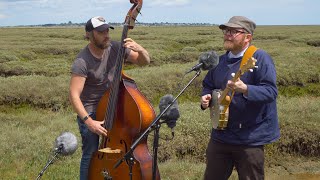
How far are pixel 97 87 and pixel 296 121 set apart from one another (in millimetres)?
6453

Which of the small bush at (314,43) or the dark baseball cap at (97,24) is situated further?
the small bush at (314,43)

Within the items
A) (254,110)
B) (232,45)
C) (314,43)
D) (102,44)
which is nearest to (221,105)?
(254,110)

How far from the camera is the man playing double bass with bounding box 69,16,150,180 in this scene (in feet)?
14.9

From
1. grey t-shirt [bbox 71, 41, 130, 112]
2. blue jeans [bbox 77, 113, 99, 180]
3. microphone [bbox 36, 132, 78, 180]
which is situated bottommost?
blue jeans [bbox 77, 113, 99, 180]

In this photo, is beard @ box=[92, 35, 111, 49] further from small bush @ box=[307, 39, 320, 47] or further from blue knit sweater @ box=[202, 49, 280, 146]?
small bush @ box=[307, 39, 320, 47]

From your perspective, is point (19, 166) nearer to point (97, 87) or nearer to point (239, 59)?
point (97, 87)

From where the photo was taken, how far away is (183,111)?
10758 mm

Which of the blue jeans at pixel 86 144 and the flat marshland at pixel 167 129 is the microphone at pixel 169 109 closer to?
the blue jeans at pixel 86 144

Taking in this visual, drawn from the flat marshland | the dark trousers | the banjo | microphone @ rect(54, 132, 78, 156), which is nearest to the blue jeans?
microphone @ rect(54, 132, 78, 156)

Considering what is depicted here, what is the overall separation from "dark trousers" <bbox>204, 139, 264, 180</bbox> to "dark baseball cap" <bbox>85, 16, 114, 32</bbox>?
172 cm

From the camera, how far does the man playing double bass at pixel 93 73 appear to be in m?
4.55

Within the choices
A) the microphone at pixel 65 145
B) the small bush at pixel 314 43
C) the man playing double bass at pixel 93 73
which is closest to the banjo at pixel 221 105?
the man playing double bass at pixel 93 73

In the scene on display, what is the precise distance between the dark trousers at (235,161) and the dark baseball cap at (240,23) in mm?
1159

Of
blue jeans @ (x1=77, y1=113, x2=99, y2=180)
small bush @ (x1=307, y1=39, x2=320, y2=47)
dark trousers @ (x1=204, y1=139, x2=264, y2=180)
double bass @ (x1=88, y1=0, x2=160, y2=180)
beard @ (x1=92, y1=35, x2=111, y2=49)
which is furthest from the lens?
small bush @ (x1=307, y1=39, x2=320, y2=47)
